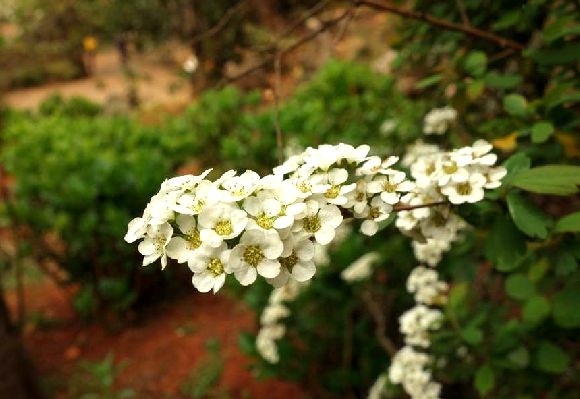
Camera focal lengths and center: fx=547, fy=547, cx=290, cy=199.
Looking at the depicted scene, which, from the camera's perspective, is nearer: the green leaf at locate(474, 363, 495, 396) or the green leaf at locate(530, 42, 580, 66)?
the green leaf at locate(530, 42, 580, 66)

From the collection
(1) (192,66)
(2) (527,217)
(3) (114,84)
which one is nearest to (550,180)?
(2) (527,217)

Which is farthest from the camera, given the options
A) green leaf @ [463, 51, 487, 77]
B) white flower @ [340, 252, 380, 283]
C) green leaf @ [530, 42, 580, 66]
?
white flower @ [340, 252, 380, 283]

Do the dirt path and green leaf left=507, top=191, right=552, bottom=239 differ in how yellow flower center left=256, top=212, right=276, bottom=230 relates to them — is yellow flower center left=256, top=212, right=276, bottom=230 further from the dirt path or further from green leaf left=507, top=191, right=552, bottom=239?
the dirt path

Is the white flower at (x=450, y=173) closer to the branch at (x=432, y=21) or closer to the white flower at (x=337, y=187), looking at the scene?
the white flower at (x=337, y=187)

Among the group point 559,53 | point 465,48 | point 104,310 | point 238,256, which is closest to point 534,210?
point 559,53

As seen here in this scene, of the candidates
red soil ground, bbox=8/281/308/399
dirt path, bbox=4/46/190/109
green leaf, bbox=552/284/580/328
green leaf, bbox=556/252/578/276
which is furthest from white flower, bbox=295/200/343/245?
dirt path, bbox=4/46/190/109

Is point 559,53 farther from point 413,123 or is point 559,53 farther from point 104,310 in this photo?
point 104,310
